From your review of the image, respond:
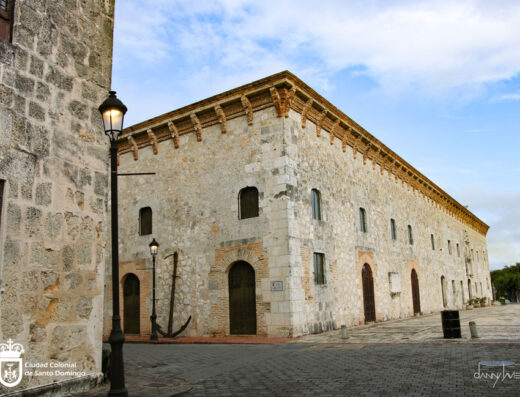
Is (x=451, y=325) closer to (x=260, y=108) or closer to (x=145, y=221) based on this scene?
(x=260, y=108)

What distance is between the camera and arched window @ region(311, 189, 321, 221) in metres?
15.8

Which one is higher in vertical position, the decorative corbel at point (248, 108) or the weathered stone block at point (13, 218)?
the decorative corbel at point (248, 108)

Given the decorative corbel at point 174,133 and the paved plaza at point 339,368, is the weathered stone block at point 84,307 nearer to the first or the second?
the paved plaza at point 339,368

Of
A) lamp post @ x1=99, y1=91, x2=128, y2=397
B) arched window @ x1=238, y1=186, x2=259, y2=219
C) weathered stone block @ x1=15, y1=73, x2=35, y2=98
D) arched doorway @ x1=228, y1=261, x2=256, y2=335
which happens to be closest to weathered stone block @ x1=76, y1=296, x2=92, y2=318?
lamp post @ x1=99, y1=91, x2=128, y2=397

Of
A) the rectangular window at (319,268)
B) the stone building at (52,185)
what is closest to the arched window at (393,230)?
the rectangular window at (319,268)

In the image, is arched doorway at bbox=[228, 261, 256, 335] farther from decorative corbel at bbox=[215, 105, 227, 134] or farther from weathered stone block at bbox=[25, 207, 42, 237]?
weathered stone block at bbox=[25, 207, 42, 237]

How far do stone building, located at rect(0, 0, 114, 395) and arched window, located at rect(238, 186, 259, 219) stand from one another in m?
8.23

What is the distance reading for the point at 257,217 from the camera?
14633mm

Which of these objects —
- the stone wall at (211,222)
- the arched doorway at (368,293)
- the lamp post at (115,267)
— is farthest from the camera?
the arched doorway at (368,293)

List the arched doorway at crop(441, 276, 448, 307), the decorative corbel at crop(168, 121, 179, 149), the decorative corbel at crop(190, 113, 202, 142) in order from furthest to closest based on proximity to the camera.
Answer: the arched doorway at crop(441, 276, 448, 307) → the decorative corbel at crop(168, 121, 179, 149) → the decorative corbel at crop(190, 113, 202, 142)

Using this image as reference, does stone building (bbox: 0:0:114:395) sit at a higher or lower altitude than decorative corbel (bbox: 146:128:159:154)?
lower

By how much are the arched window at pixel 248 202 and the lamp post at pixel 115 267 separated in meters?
8.94

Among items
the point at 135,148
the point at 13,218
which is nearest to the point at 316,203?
the point at 135,148

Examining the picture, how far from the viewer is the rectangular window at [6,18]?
5.69 m
